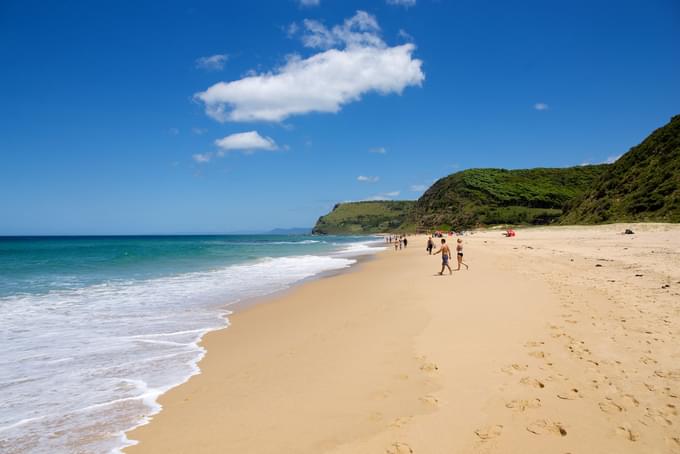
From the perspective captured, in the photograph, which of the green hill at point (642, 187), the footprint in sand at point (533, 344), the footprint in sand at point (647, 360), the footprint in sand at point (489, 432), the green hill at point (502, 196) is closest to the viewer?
the footprint in sand at point (489, 432)

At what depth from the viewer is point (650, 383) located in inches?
193

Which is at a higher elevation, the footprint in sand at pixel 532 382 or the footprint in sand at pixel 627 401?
the footprint in sand at pixel 627 401

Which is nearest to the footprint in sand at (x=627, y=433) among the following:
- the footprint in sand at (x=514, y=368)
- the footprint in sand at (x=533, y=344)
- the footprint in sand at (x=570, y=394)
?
the footprint in sand at (x=570, y=394)

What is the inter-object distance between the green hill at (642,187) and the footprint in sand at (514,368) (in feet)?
141

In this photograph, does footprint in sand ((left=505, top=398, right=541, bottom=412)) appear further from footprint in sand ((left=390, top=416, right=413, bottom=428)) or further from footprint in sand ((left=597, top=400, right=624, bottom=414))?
footprint in sand ((left=390, top=416, right=413, bottom=428))

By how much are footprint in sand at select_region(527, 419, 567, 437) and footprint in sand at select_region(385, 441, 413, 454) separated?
1.34 meters

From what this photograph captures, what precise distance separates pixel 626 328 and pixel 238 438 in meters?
7.28

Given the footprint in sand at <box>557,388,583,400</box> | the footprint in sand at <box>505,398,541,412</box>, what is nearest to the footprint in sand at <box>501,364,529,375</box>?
the footprint in sand at <box>557,388,583,400</box>

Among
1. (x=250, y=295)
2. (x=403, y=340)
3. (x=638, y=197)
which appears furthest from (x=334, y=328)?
(x=638, y=197)

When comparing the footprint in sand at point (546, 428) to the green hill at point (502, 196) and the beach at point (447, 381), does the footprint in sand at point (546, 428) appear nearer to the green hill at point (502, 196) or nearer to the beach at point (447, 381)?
the beach at point (447, 381)

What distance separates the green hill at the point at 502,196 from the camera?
106 meters

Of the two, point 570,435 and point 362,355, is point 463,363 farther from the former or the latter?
point 570,435

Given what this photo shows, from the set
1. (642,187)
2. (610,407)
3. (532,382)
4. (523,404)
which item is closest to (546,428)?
(523,404)

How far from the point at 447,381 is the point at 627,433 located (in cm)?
213
